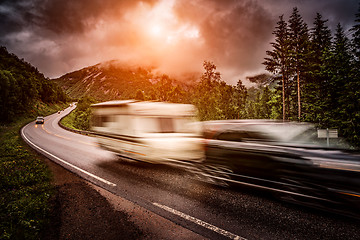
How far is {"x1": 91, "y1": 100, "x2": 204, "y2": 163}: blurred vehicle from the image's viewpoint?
574 centimetres

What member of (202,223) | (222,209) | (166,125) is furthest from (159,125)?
(202,223)

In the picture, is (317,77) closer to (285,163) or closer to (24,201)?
(285,163)

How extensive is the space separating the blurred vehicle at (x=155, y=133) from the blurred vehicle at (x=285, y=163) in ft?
2.21

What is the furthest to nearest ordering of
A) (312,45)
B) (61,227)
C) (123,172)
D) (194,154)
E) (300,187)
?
(312,45), (123,172), (194,154), (300,187), (61,227)

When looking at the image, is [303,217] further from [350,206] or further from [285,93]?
[285,93]

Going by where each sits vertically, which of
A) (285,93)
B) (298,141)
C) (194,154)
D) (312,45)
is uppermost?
(312,45)

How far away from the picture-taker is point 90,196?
4.47m

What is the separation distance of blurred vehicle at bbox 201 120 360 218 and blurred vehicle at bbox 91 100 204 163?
2.21ft

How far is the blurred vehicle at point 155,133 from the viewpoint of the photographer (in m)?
5.74


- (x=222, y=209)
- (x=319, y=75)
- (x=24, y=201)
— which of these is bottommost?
(x=222, y=209)

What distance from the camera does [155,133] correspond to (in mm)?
6070

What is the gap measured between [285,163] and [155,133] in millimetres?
4109

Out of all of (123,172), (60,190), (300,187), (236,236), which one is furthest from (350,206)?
(60,190)

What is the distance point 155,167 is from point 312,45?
1007 inches
